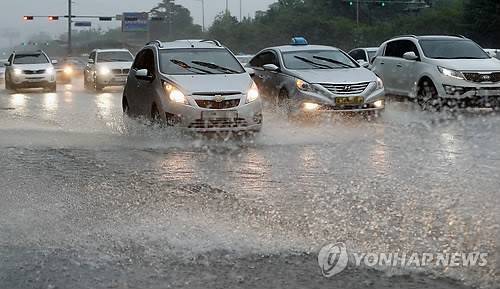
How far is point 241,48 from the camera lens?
83250 mm

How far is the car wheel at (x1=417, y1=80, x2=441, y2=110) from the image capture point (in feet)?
49.6

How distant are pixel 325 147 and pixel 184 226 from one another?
472cm

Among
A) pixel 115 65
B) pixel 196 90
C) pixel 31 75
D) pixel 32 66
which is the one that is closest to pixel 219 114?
pixel 196 90

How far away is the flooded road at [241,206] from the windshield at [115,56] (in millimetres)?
16733

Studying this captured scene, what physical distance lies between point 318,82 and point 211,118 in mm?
3074

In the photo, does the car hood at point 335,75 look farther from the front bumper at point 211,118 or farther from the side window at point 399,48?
the side window at point 399,48

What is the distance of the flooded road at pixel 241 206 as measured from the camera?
4.70 m

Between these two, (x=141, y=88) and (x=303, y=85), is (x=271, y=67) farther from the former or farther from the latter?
(x=141, y=88)

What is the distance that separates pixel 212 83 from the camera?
11.3m

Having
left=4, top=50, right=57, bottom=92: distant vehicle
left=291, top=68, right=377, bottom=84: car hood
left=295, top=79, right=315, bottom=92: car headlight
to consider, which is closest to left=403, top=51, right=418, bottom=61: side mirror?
left=291, top=68, right=377, bottom=84: car hood

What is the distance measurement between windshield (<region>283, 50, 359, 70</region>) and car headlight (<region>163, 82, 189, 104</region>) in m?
3.73

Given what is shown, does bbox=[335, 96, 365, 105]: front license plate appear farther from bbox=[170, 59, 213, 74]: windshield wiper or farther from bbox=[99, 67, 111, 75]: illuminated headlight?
bbox=[99, 67, 111, 75]: illuminated headlight

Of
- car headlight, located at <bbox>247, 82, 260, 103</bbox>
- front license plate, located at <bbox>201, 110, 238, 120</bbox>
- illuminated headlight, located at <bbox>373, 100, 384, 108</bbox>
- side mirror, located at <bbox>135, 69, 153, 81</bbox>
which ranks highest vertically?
side mirror, located at <bbox>135, 69, 153, 81</bbox>

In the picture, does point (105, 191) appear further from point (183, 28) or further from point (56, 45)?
point (56, 45)
